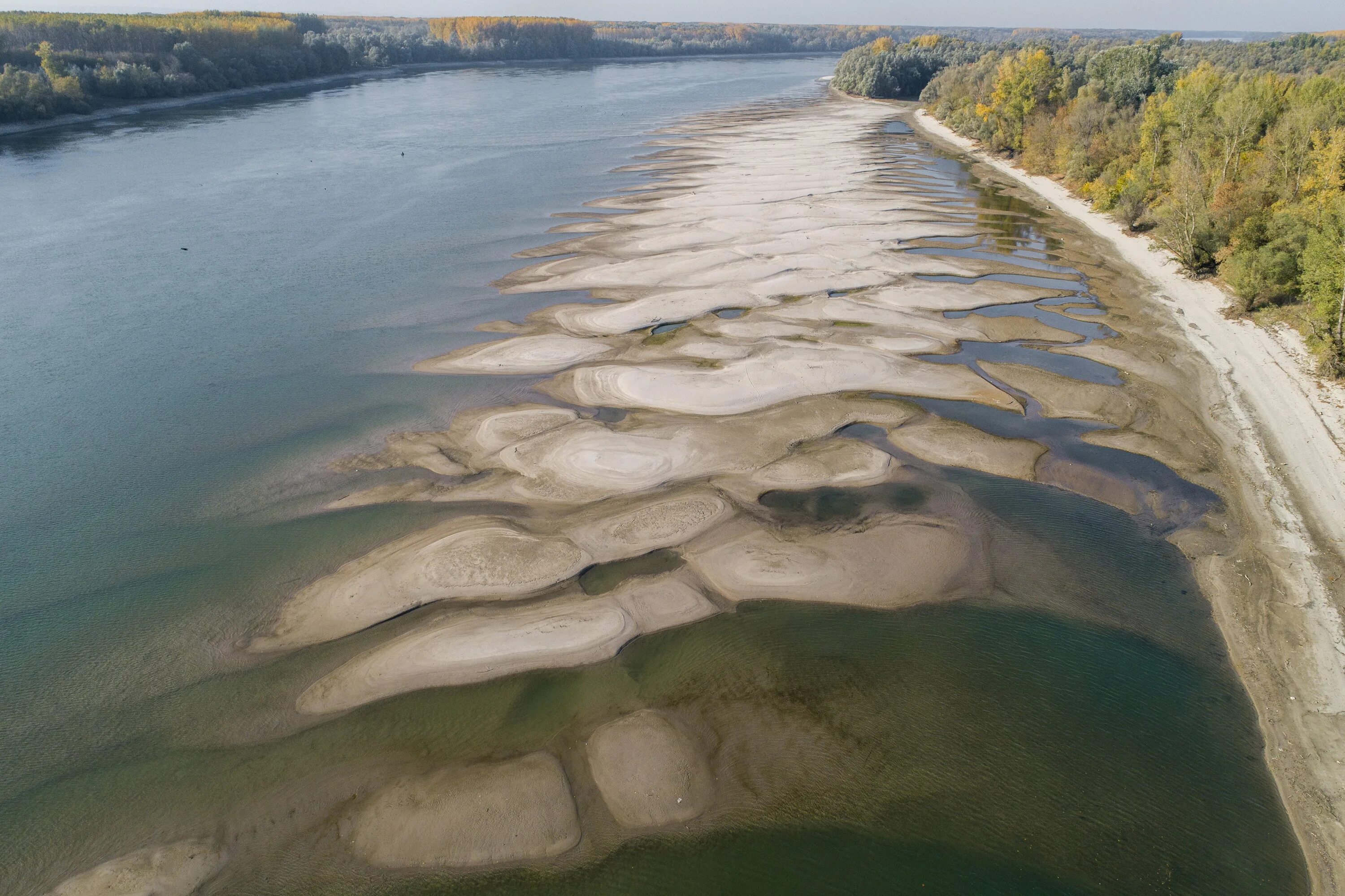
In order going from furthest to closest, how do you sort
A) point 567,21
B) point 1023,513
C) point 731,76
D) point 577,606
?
point 567,21, point 731,76, point 1023,513, point 577,606

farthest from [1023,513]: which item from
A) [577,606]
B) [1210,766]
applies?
[577,606]

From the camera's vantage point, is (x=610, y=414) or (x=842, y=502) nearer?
(x=842, y=502)

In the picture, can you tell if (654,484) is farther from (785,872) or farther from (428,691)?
(785,872)

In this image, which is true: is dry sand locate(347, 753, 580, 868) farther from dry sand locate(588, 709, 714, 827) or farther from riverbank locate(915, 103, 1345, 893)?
riverbank locate(915, 103, 1345, 893)

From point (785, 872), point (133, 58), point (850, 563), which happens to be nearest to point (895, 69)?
point (133, 58)

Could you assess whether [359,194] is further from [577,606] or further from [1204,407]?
[1204,407]
